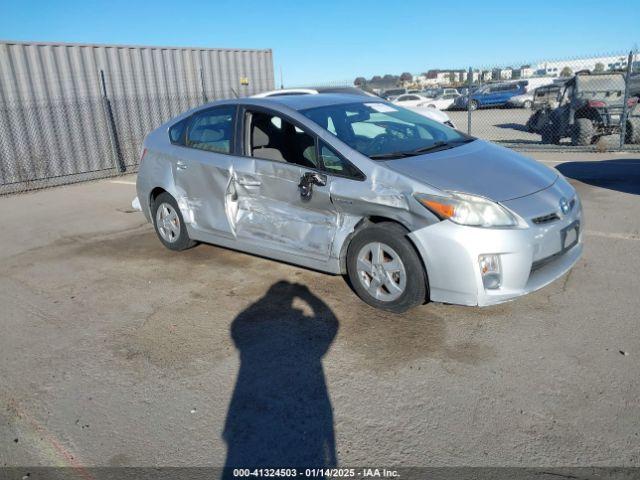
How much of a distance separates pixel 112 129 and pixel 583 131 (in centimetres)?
1092

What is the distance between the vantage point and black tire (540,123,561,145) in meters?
12.8

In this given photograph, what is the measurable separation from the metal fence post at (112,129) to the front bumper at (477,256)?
1074cm

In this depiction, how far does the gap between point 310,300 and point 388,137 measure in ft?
5.00

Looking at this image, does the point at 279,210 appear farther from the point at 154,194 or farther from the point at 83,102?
the point at 83,102

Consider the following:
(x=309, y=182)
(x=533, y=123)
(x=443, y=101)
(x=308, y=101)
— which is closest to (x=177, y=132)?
(x=308, y=101)

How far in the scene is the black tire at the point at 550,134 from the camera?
12.8 metres

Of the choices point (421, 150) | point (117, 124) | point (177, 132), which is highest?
point (177, 132)

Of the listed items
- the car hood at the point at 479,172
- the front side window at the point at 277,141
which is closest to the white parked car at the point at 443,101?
the front side window at the point at 277,141

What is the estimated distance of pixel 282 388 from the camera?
10.1 feet

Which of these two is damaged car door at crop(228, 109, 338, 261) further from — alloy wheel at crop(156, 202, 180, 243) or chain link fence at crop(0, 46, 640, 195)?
chain link fence at crop(0, 46, 640, 195)

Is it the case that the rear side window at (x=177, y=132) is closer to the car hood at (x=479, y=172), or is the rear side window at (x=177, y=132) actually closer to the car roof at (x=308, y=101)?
the car roof at (x=308, y=101)

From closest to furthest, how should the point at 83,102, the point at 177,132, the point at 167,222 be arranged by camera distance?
the point at 177,132 < the point at 167,222 < the point at 83,102

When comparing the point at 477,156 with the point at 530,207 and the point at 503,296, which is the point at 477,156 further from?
the point at 503,296

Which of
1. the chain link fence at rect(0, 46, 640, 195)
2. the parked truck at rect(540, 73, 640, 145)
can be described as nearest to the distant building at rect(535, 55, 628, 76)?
the chain link fence at rect(0, 46, 640, 195)
